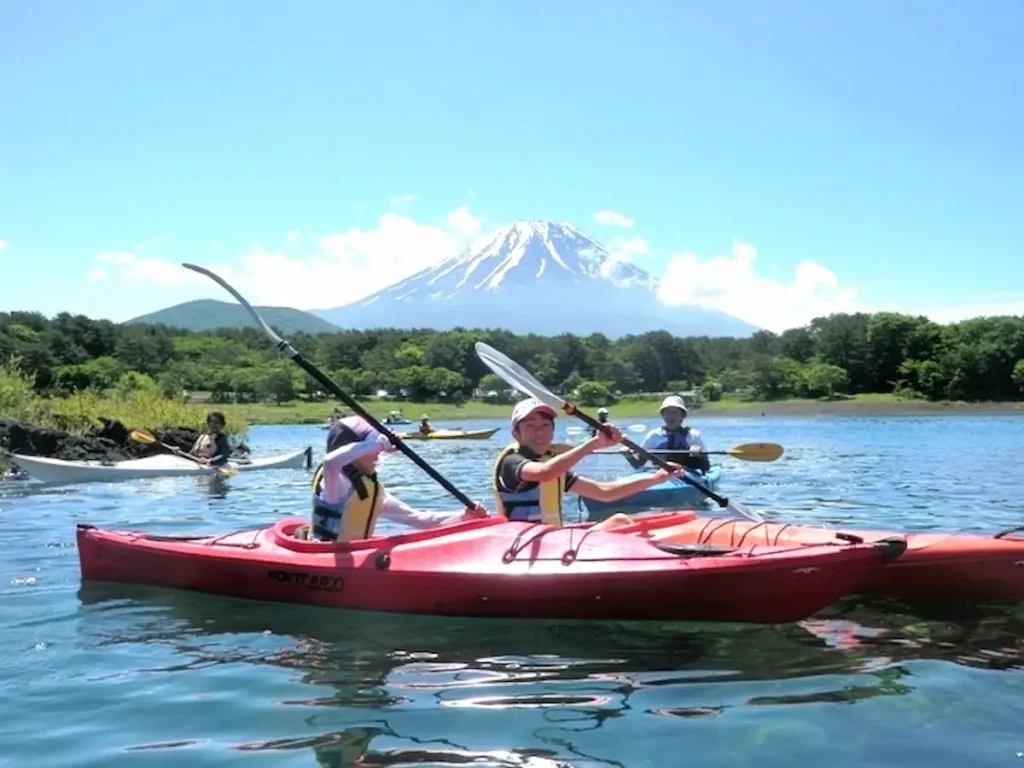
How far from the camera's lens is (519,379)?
827 centimetres

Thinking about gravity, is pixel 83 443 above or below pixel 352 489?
below

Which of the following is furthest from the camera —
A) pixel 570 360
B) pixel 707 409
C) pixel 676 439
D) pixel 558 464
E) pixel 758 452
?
pixel 570 360

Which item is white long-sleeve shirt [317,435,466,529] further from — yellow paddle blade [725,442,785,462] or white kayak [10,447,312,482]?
white kayak [10,447,312,482]

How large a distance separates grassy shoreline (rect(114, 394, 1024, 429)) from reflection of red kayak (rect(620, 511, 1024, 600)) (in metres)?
51.2

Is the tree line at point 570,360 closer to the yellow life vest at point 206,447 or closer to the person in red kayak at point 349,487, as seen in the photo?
the yellow life vest at point 206,447

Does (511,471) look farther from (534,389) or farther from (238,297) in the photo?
(238,297)

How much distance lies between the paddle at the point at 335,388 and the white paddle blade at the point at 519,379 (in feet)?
3.24

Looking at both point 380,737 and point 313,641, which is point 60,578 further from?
point 380,737

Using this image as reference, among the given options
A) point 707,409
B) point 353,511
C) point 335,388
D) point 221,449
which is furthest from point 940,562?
point 707,409

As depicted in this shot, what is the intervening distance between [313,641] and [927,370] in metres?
73.4

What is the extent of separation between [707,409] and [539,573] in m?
75.7

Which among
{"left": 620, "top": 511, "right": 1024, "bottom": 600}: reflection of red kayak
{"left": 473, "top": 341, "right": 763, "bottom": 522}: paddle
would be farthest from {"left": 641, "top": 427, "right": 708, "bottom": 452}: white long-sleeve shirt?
{"left": 620, "top": 511, "right": 1024, "bottom": 600}: reflection of red kayak

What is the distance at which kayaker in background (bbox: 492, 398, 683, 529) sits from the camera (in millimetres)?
6723

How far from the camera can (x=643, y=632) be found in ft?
19.5
